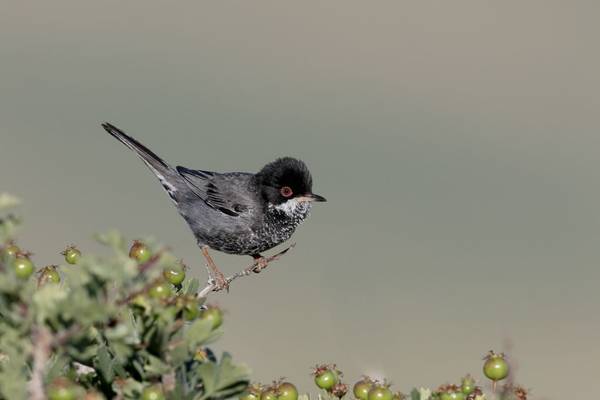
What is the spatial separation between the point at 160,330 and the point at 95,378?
0.79 meters

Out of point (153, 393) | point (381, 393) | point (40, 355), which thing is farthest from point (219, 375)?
point (381, 393)

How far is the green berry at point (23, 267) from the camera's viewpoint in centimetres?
423

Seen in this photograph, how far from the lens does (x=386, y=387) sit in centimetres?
429

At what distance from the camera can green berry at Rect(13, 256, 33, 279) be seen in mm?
4234

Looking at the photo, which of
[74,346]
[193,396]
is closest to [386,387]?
[193,396]

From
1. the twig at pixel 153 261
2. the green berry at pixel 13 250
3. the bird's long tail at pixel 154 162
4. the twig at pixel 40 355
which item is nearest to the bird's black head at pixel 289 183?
the bird's long tail at pixel 154 162

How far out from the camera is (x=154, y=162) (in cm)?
1329

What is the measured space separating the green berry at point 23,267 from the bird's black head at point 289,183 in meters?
7.33

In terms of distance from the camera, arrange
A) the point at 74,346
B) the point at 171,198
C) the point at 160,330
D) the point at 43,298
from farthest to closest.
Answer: the point at 171,198 → the point at 160,330 → the point at 74,346 → the point at 43,298

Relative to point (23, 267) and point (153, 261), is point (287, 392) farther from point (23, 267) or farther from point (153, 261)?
point (153, 261)

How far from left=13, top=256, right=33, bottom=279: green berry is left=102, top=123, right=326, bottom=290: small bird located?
677 cm

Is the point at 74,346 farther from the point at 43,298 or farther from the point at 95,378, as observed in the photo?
the point at 95,378

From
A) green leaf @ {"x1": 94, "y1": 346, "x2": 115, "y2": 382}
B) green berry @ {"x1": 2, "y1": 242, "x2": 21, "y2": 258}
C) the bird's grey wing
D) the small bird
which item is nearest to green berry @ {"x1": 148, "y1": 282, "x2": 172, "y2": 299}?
green leaf @ {"x1": 94, "y1": 346, "x2": 115, "y2": 382}

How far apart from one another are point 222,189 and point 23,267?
327 inches
